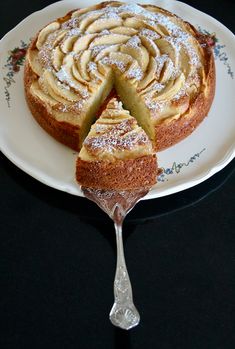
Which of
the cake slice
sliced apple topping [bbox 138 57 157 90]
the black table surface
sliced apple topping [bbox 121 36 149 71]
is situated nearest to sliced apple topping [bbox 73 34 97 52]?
sliced apple topping [bbox 121 36 149 71]

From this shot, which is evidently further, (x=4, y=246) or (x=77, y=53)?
(x=77, y=53)

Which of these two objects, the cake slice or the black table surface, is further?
the cake slice

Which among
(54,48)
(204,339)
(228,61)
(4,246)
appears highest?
(54,48)

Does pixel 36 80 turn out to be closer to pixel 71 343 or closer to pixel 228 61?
pixel 228 61

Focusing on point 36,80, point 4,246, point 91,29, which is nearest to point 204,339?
point 4,246

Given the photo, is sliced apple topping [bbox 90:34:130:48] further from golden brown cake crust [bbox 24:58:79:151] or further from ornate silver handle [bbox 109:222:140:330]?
ornate silver handle [bbox 109:222:140:330]
